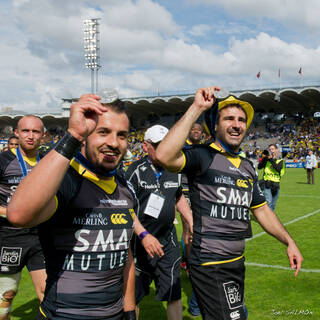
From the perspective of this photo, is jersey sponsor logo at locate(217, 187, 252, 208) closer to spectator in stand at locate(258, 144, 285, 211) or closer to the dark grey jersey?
the dark grey jersey

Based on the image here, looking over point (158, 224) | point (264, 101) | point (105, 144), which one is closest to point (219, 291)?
point (158, 224)

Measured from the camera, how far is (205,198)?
3.09 metres

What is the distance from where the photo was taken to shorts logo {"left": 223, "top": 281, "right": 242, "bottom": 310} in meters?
2.94

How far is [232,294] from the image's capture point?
117 inches

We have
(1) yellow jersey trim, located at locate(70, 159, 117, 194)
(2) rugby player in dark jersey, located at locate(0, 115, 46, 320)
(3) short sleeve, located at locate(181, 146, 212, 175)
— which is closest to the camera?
(1) yellow jersey trim, located at locate(70, 159, 117, 194)

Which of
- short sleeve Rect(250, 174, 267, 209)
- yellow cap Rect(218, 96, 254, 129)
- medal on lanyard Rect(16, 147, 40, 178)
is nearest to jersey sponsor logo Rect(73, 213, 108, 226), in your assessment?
yellow cap Rect(218, 96, 254, 129)

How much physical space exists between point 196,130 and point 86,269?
5039 mm

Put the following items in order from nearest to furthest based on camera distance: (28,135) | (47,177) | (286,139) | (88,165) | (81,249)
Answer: (47,177) → (81,249) → (88,165) → (28,135) → (286,139)

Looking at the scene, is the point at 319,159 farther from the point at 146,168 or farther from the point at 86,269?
the point at 86,269

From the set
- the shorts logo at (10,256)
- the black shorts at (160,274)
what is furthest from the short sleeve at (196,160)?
the shorts logo at (10,256)

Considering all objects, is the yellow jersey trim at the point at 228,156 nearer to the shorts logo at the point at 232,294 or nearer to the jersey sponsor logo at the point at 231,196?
the jersey sponsor logo at the point at 231,196

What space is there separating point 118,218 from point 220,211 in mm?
1096

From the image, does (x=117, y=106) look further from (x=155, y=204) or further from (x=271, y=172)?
(x=271, y=172)

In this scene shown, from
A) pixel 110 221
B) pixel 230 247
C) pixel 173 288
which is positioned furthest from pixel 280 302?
pixel 110 221
